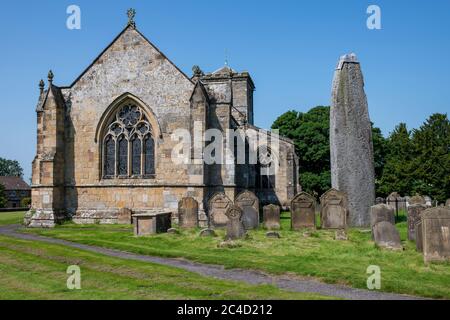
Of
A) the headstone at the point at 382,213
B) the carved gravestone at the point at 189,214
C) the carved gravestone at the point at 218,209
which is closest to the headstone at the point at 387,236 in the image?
the headstone at the point at 382,213

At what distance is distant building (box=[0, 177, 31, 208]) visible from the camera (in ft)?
251

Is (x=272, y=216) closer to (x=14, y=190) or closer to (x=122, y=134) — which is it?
(x=122, y=134)

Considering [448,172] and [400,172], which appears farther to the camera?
[400,172]

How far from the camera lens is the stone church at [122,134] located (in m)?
21.2

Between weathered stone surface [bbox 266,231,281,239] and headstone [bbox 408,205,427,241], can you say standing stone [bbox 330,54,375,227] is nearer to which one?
headstone [bbox 408,205,427,241]

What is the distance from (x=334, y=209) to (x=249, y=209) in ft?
11.3

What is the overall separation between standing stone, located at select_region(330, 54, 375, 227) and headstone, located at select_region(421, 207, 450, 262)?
19.7 ft

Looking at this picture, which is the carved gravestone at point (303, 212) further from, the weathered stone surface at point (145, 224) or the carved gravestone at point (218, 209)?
the weathered stone surface at point (145, 224)

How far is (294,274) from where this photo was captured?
31.5 ft
